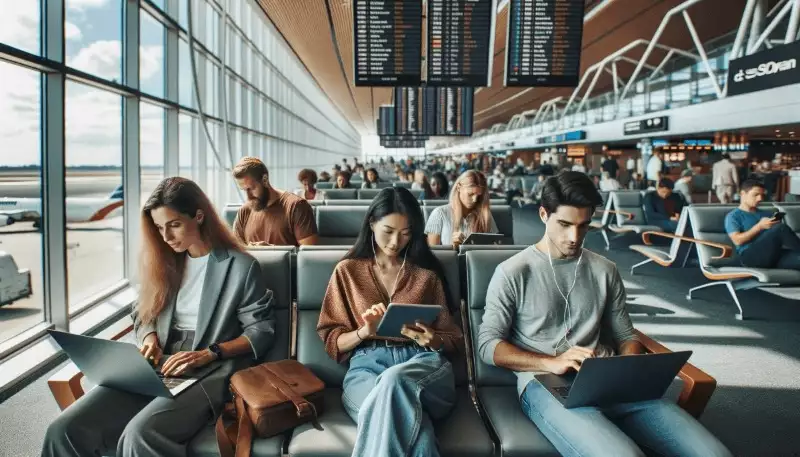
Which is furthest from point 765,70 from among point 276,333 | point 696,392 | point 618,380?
point 276,333

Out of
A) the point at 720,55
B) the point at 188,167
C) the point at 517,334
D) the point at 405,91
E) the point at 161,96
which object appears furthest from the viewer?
the point at 405,91

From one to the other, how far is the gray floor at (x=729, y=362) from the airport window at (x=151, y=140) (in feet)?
11.9

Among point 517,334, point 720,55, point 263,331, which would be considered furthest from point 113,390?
point 720,55

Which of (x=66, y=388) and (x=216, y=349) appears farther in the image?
(x=216, y=349)

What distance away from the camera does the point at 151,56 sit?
7.66 m

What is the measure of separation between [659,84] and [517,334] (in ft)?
51.4

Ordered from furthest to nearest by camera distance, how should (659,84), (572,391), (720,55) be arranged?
(659,84) → (720,55) → (572,391)

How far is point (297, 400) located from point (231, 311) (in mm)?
545

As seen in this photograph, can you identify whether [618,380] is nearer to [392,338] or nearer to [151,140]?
[392,338]

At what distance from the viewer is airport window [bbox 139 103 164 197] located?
701 cm

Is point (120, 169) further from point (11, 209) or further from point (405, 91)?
point (405, 91)

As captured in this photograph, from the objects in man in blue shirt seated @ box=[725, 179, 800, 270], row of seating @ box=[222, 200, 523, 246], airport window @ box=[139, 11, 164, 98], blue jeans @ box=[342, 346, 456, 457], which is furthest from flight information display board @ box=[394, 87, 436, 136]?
blue jeans @ box=[342, 346, 456, 457]

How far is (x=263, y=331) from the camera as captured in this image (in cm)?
259

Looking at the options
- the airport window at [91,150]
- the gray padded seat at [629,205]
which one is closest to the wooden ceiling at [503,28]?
the gray padded seat at [629,205]
